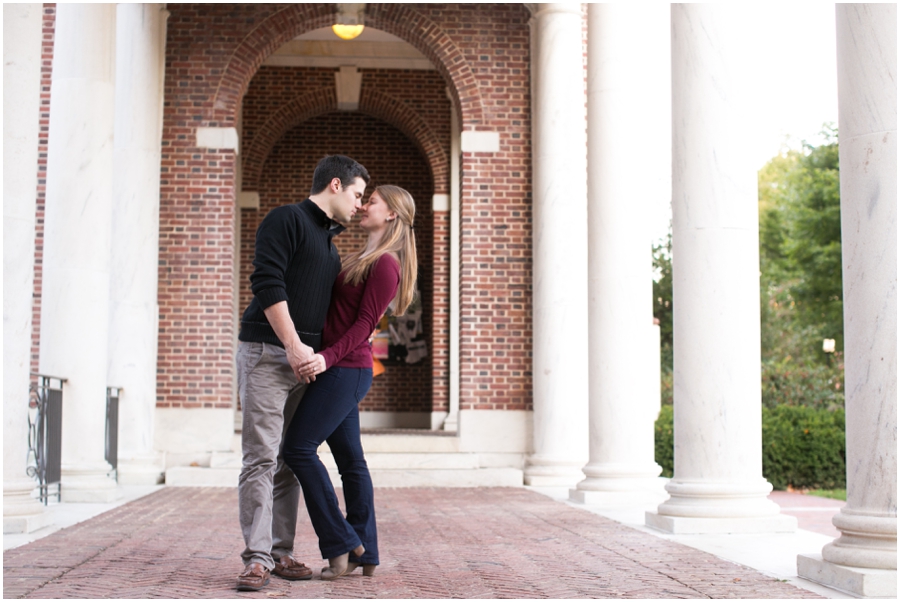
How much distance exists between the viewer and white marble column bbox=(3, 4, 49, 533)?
6086 mm

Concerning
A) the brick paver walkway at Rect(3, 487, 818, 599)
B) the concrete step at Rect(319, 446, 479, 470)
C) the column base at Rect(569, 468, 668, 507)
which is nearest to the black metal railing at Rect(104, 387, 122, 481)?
the concrete step at Rect(319, 446, 479, 470)

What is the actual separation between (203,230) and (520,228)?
3847mm

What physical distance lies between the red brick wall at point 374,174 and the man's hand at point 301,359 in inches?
554

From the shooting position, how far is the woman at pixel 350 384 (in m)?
4.31

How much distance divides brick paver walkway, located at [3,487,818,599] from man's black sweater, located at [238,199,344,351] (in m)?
1.13

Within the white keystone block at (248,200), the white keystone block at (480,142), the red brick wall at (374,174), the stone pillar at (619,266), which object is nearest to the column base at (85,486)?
the stone pillar at (619,266)

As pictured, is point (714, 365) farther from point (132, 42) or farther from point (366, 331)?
point (132, 42)

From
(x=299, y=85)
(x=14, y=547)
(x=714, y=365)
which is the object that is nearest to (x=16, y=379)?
(x=14, y=547)

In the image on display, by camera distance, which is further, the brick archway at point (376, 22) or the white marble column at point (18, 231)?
the brick archway at point (376, 22)

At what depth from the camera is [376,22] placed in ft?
41.4

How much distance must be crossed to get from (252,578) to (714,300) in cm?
350

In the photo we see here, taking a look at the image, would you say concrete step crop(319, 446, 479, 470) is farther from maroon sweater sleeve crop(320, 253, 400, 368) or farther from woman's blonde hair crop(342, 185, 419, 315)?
maroon sweater sleeve crop(320, 253, 400, 368)

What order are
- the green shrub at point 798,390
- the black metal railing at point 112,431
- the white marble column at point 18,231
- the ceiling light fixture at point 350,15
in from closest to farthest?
the white marble column at point 18,231 → the black metal railing at point 112,431 → the ceiling light fixture at point 350,15 → the green shrub at point 798,390

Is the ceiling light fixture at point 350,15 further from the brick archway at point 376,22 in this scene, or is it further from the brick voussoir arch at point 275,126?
the brick voussoir arch at point 275,126
